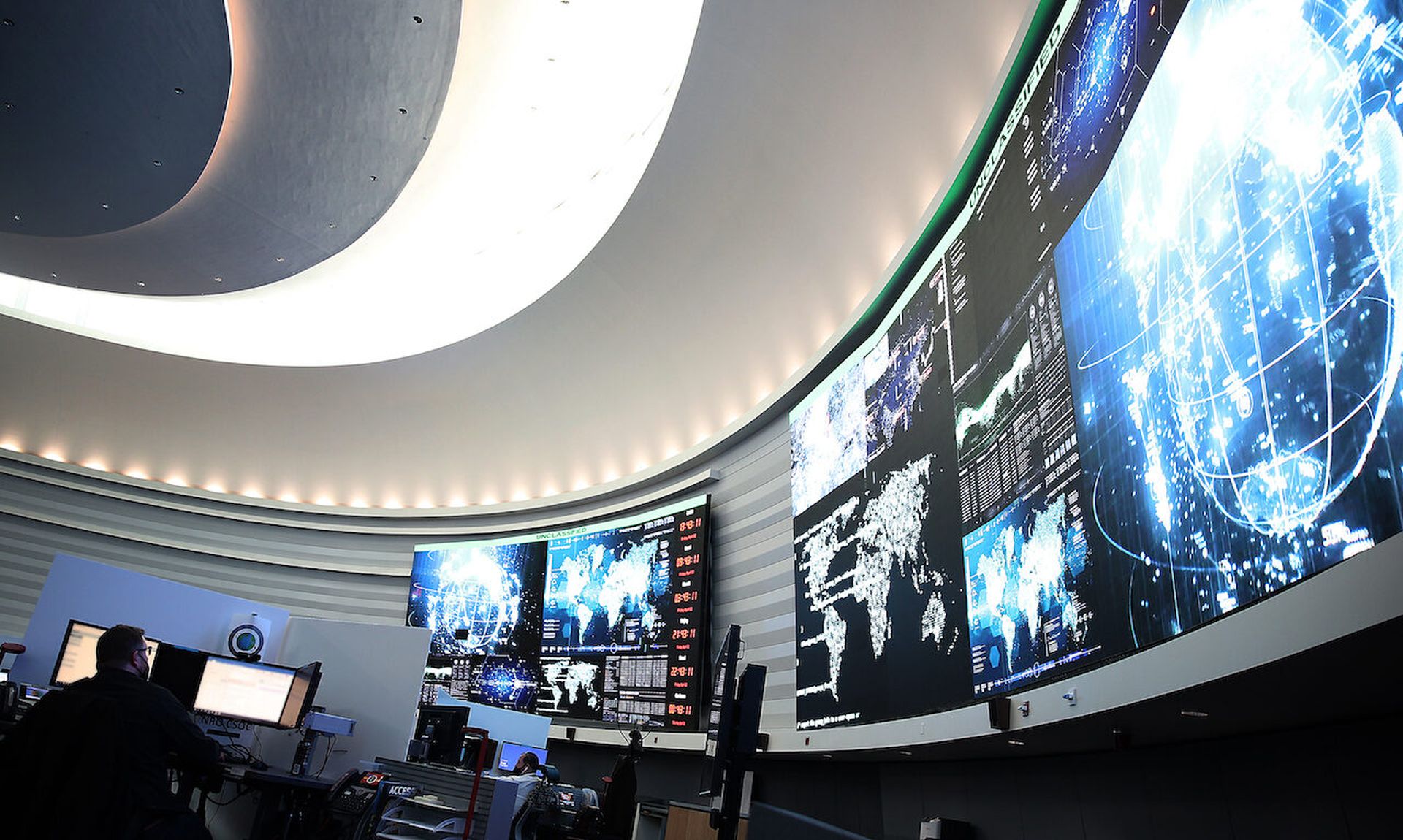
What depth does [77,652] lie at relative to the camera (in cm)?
514

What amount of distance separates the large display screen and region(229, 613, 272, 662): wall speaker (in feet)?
10.7

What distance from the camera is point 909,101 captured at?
17.5 ft

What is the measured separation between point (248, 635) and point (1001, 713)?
206 inches

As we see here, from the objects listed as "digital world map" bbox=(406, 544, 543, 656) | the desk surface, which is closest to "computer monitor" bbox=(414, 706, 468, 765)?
the desk surface

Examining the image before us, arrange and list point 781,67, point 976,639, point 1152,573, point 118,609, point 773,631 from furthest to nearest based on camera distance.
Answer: point 773,631, point 781,67, point 118,609, point 976,639, point 1152,573

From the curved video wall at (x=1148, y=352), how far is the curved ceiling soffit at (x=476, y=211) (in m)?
4.34

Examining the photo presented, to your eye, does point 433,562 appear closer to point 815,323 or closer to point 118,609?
point 118,609

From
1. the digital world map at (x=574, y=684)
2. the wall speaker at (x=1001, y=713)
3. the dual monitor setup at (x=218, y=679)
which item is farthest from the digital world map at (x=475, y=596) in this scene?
the wall speaker at (x=1001, y=713)

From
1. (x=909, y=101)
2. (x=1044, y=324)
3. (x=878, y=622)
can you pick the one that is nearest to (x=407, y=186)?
(x=909, y=101)

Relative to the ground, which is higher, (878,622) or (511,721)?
(878,622)

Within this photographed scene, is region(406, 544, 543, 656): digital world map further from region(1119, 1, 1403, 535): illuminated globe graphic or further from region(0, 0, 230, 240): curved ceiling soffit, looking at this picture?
region(1119, 1, 1403, 535): illuminated globe graphic

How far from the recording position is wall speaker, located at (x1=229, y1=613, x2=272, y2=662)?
19.2 ft

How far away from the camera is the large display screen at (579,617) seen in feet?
26.9

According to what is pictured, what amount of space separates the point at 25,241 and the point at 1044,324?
1018 cm
